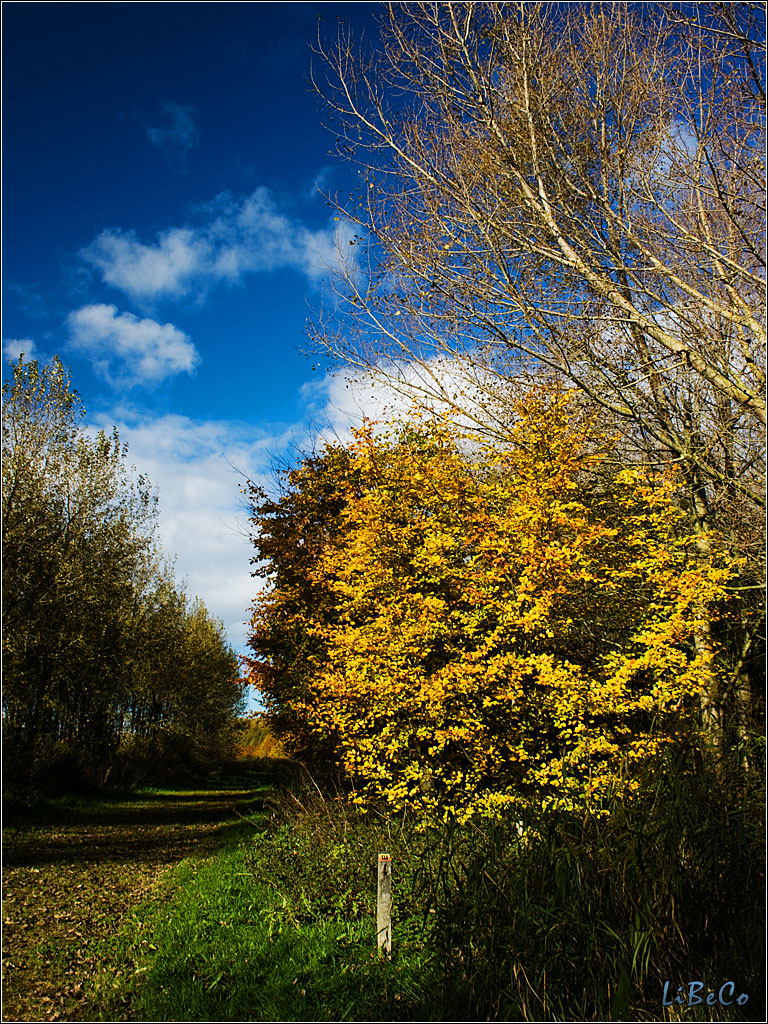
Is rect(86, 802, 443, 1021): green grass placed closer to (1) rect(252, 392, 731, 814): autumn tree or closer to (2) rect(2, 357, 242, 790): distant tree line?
(1) rect(252, 392, 731, 814): autumn tree

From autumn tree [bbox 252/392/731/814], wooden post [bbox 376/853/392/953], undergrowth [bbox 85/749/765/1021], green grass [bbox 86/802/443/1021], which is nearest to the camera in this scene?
undergrowth [bbox 85/749/765/1021]

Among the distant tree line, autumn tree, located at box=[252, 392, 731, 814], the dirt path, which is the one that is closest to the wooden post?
the dirt path

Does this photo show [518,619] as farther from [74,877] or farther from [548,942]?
[74,877]

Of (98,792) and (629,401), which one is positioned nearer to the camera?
(629,401)

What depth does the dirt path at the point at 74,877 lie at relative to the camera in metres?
6.04

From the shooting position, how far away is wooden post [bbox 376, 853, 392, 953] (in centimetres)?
538

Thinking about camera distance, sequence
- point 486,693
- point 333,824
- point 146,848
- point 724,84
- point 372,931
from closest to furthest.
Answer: point 372,931
point 724,84
point 333,824
point 486,693
point 146,848

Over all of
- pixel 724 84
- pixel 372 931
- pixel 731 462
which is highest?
pixel 724 84

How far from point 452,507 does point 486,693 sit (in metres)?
3.35

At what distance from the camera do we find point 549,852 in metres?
4.22

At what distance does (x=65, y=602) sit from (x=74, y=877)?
6.30 metres

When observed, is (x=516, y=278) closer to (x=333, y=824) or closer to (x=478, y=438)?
(x=478, y=438)

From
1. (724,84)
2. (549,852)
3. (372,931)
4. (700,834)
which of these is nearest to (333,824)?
(372,931)

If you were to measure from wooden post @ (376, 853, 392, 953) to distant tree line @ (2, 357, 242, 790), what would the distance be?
10067mm
